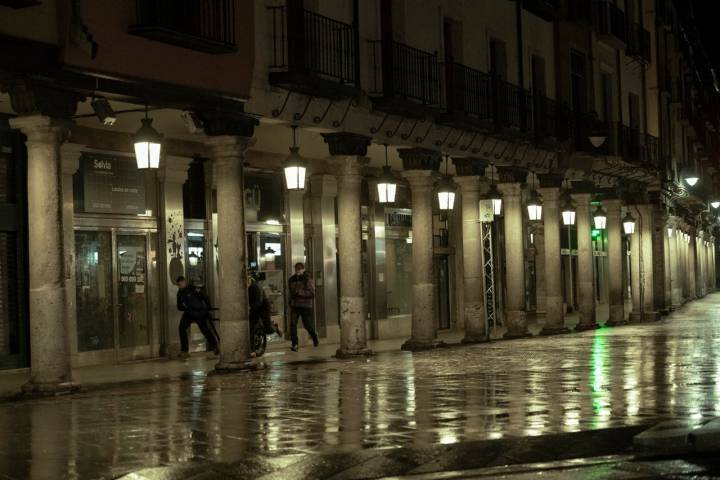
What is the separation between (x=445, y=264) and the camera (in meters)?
32.2

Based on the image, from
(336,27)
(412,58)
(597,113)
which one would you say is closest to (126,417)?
(336,27)

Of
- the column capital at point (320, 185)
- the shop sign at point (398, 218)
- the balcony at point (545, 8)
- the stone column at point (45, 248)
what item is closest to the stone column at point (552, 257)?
the shop sign at point (398, 218)

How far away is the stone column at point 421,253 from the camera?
23.6 metres

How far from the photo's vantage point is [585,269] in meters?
31.8

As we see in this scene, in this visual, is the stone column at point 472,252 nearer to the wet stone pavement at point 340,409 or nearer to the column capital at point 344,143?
the column capital at point 344,143

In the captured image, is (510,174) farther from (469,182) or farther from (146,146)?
(146,146)

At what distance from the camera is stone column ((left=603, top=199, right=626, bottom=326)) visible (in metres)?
34.8

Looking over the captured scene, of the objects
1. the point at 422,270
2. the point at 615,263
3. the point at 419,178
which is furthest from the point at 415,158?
the point at 615,263

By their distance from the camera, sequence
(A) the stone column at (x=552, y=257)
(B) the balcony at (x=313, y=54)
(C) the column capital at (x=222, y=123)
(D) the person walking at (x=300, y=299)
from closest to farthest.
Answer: (C) the column capital at (x=222, y=123) → (B) the balcony at (x=313, y=54) → (D) the person walking at (x=300, y=299) → (A) the stone column at (x=552, y=257)

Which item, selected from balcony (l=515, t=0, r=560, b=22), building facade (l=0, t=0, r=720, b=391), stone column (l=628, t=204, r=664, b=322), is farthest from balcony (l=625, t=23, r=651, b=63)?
balcony (l=515, t=0, r=560, b=22)

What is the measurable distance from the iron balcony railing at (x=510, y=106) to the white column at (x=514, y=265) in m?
1.53

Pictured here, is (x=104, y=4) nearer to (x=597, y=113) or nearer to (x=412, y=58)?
(x=412, y=58)

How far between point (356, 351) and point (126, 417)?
864 centimetres

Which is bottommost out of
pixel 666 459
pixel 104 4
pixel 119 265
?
pixel 666 459
